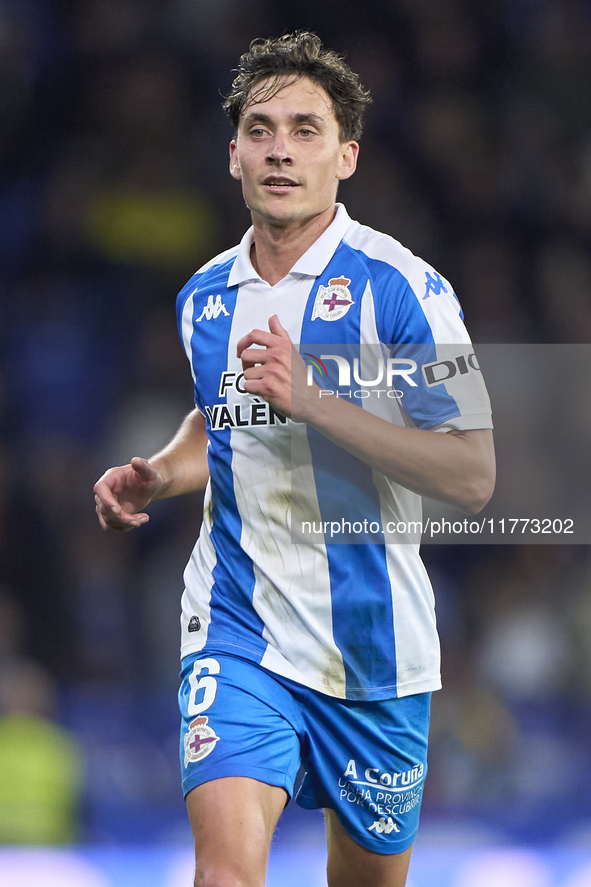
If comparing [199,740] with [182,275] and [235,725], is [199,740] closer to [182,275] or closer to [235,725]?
[235,725]

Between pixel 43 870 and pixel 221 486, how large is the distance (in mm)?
2354

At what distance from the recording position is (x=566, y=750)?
15.6 ft

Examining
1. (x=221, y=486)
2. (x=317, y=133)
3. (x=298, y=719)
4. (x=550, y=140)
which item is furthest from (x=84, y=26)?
(x=298, y=719)

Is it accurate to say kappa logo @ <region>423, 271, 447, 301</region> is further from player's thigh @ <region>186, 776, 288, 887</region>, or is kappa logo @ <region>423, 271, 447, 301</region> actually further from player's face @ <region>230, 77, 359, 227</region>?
player's thigh @ <region>186, 776, 288, 887</region>

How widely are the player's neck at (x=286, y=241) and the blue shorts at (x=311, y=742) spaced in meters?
1.03

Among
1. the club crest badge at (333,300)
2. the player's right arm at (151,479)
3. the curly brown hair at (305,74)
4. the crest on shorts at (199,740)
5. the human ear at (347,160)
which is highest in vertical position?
the curly brown hair at (305,74)

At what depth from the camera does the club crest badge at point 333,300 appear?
8.63ft

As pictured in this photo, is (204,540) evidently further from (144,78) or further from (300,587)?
(144,78)

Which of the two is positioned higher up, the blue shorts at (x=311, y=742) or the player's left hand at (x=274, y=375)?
the player's left hand at (x=274, y=375)

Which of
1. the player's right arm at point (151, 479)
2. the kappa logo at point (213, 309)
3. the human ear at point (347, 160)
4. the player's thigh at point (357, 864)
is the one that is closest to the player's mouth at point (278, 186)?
the human ear at point (347, 160)

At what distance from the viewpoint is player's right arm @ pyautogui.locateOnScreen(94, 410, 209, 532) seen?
266cm

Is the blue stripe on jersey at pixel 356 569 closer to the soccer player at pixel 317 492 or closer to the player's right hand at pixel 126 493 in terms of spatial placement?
the soccer player at pixel 317 492

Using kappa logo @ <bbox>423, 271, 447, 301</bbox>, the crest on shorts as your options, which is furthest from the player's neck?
the crest on shorts

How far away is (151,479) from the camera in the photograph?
2.74 m
